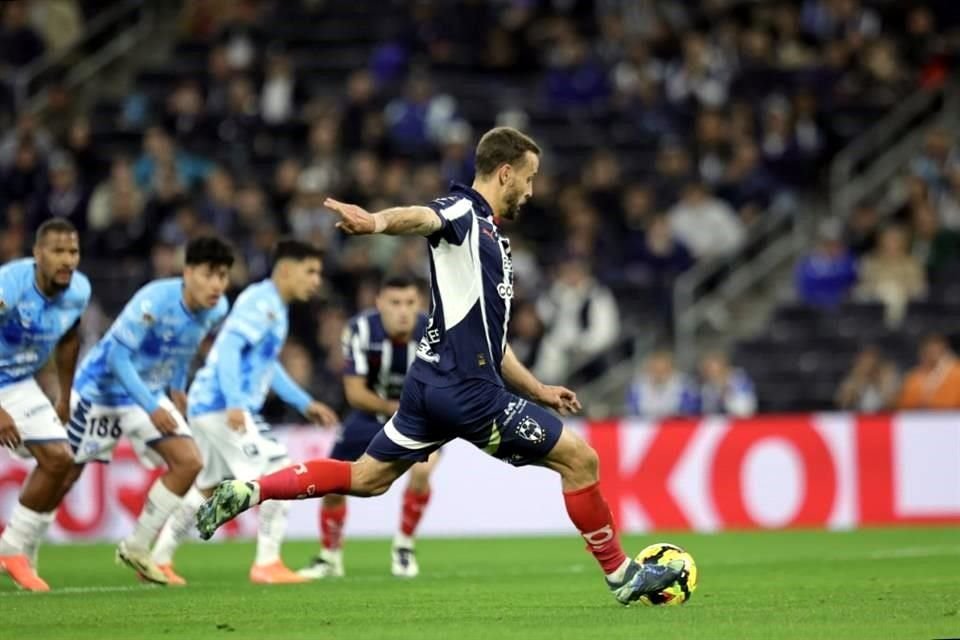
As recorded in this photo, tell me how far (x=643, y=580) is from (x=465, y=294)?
191 cm

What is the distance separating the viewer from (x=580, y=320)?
75.9ft

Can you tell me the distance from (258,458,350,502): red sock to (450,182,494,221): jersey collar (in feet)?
5.43

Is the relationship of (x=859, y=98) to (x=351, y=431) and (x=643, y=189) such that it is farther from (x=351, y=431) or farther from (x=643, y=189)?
(x=351, y=431)

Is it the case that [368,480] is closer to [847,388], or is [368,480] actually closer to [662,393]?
[662,393]

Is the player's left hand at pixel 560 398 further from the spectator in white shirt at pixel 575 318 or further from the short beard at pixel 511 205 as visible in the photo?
the spectator in white shirt at pixel 575 318

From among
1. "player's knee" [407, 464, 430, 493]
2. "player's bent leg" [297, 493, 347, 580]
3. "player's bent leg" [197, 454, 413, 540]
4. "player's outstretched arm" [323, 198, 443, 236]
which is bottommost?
"player's bent leg" [297, 493, 347, 580]

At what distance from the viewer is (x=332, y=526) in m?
14.6

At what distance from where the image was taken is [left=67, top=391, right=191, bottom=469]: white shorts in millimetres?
13625

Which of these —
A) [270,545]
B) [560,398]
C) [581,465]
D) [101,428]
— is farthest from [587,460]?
[101,428]

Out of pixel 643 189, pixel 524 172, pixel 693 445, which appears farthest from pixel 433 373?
pixel 643 189

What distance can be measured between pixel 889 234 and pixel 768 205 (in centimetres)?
236

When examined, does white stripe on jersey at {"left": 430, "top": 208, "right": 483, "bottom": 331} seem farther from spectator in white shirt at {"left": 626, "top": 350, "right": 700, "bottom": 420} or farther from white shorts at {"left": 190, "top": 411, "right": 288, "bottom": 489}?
spectator in white shirt at {"left": 626, "top": 350, "right": 700, "bottom": 420}

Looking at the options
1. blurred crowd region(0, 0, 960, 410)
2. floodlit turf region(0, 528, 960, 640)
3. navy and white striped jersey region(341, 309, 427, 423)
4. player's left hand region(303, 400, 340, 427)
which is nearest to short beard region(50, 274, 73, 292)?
floodlit turf region(0, 528, 960, 640)

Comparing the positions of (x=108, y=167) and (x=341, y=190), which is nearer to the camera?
(x=341, y=190)
